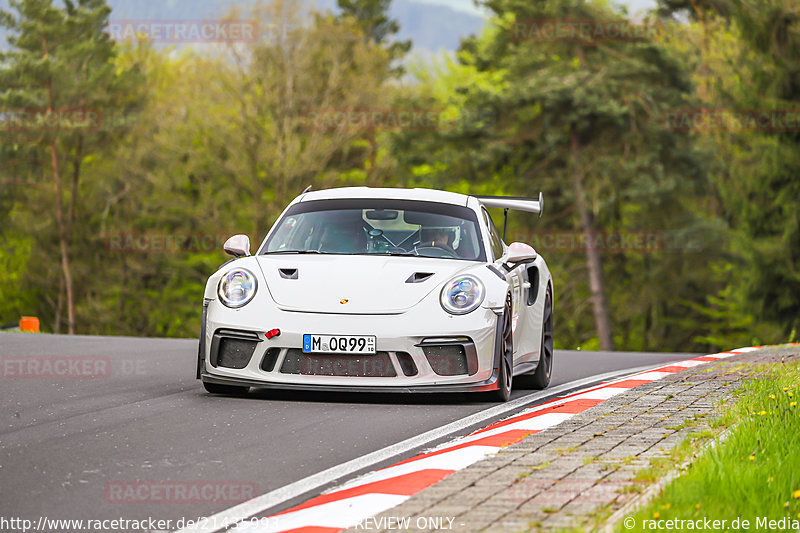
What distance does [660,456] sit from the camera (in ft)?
18.5

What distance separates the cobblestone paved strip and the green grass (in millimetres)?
209

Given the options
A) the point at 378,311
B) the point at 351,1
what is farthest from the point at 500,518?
the point at 351,1

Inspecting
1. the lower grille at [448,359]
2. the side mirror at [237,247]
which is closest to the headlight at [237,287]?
the side mirror at [237,247]

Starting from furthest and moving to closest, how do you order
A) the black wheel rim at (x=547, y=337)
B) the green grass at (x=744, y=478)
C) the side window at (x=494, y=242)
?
the black wheel rim at (x=547, y=337)
the side window at (x=494, y=242)
the green grass at (x=744, y=478)

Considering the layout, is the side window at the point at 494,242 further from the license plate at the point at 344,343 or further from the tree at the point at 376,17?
the tree at the point at 376,17

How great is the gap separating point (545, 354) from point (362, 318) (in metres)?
2.71

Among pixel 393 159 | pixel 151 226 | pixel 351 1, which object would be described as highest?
pixel 351 1

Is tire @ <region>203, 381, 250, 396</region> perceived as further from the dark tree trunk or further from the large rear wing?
the dark tree trunk

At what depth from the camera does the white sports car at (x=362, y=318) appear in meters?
7.82

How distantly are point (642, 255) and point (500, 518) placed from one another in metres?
40.0

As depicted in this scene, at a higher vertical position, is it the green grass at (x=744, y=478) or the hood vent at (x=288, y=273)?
the hood vent at (x=288, y=273)

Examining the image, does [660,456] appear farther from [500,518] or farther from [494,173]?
[494,173]

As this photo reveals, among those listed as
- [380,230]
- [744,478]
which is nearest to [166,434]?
[380,230]

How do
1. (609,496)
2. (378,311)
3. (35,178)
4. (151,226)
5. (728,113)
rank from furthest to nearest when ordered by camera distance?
(151,226) < (35,178) < (728,113) < (378,311) < (609,496)
